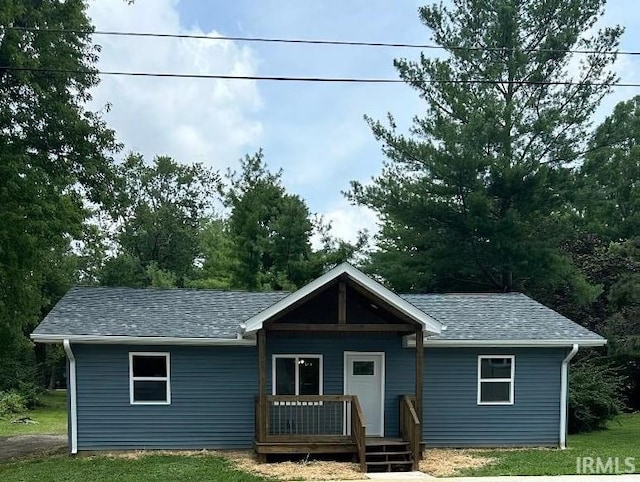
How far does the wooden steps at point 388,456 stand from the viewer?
36.8 feet

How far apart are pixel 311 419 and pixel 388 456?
5.31 ft

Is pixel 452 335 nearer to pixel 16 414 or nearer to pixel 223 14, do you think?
pixel 223 14

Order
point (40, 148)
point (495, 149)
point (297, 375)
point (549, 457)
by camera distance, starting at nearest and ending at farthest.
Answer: point (549, 457)
point (297, 375)
point (40, 148)
point (495, 149)

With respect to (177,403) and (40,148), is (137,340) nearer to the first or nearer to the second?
(177,403)

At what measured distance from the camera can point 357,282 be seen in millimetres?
11680

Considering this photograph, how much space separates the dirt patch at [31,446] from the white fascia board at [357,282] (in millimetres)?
5342

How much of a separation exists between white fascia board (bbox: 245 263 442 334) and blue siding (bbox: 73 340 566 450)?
63.4 inches

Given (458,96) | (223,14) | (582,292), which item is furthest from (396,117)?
(223,14)

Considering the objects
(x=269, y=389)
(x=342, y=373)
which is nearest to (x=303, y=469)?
(x=269, y=389)

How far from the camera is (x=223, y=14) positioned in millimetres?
13047

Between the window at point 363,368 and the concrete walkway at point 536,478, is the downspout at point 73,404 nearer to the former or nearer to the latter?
the window at point 363,368

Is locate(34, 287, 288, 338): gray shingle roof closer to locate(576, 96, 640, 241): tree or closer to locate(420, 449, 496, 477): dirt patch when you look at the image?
locate(420, 449, 496, 477): dirt patch

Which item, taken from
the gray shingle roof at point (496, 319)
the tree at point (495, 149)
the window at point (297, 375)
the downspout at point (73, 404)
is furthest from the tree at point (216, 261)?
the downspout at point (73, 404)

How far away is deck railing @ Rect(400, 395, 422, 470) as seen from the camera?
37.2 feet
